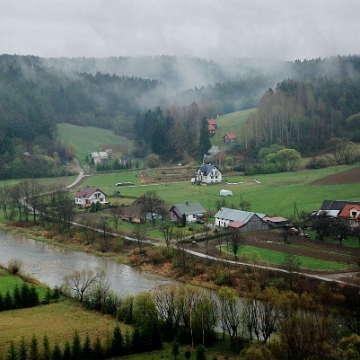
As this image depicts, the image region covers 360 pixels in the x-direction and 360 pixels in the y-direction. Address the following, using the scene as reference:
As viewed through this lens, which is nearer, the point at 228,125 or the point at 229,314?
the point at 229,314

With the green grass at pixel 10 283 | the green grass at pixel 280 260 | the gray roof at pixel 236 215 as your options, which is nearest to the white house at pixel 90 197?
the gray roof at pixel 236 215

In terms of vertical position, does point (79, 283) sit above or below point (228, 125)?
below

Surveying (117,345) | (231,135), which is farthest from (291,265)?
(231,135)

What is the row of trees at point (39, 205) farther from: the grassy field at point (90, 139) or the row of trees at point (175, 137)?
the grassy field at point (90, 139)

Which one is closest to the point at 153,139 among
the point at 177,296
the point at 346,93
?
the point at 346,93

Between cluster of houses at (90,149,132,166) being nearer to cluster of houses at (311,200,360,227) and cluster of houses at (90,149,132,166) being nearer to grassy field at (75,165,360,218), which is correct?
grassy field at (75,165,360,218)

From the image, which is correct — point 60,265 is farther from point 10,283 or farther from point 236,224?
point 236,224

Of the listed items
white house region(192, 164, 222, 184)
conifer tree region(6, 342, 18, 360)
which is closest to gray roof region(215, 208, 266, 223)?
white house region(192, 164, 222, 184)
